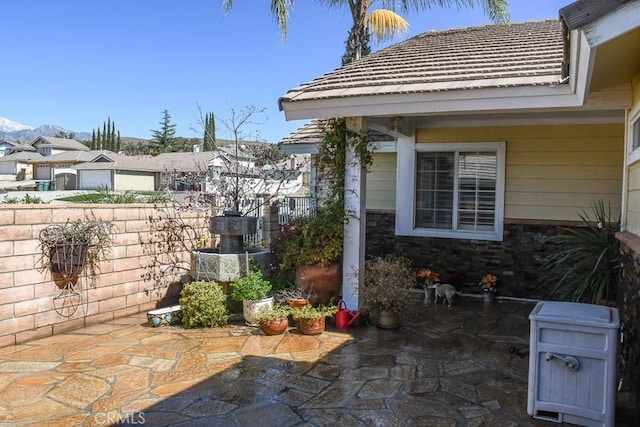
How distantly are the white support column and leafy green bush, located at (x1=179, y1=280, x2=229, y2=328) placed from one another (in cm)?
162

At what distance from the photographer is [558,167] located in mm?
7152

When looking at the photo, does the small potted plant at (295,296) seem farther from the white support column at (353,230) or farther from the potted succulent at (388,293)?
the potted succulent at (388,293)

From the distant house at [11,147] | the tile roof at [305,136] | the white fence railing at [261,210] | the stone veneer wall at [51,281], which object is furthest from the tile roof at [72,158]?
the stone veneer wall at [51,281]

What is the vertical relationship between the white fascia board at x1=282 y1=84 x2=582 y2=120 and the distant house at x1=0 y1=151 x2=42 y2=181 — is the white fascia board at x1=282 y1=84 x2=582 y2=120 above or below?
below

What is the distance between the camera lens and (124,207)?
6.18 meters

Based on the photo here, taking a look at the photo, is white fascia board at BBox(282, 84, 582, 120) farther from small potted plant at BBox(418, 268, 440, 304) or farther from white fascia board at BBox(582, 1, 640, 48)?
small potted plant at BBox(418, 268, 440, 304)

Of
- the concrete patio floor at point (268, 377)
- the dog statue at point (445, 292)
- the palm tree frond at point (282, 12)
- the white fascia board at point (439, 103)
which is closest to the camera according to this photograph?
the concrete patio floor at point (268, 377)

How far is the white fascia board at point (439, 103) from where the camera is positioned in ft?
15.6

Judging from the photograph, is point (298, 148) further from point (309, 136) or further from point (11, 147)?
point (11, 147)

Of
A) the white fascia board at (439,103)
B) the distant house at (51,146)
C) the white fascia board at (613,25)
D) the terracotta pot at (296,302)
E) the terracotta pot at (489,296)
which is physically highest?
the distant house at (51,146)

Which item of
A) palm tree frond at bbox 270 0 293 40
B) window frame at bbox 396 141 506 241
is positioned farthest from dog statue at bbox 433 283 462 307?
palm tree frond at bbox 270 0 293 40

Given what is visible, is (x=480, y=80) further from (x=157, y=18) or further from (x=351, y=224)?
(x=157, y=18)

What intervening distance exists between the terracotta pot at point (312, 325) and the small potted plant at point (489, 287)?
3270 mm

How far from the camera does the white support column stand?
5.93 meters
